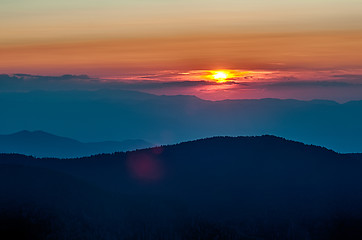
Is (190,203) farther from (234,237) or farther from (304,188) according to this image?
(304,188)

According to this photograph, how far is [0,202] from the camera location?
134 meters

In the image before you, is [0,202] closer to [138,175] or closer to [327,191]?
[138,175]

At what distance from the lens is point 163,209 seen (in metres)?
157

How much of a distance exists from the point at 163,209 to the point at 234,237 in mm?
22891

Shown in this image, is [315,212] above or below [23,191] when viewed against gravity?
below

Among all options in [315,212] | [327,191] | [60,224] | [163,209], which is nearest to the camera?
[60,224]

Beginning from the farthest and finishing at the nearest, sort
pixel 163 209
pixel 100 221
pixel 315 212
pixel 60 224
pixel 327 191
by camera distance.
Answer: pixel 327 191 → pixel 315 212 → pixel 163 209 → pixel 100 221 → pixel 60 224

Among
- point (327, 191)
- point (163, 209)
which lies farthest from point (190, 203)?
point (327, 191)

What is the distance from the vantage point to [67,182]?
159375 millimetres

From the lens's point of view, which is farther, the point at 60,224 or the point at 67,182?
the point at 67,182

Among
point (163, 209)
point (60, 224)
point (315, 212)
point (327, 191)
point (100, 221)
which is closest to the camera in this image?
point (60, 224)

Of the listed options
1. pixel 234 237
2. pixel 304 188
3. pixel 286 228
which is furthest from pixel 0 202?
pixel 304 188

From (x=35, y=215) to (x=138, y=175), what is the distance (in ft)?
220

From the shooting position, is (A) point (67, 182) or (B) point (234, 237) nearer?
(B) point (234, 237)
